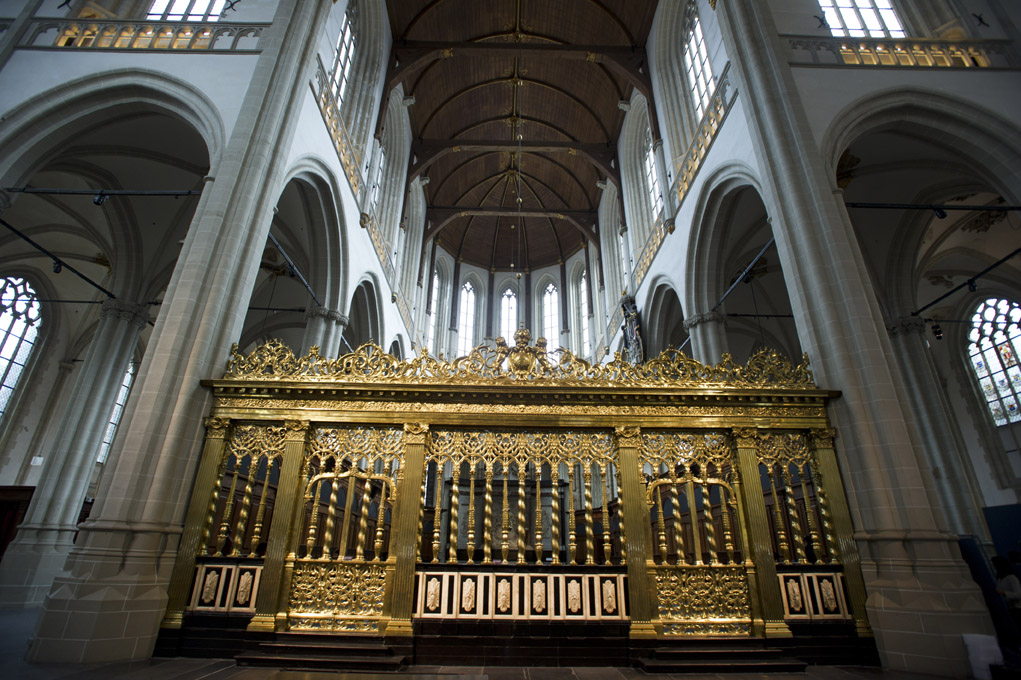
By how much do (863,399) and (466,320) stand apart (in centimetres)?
2170

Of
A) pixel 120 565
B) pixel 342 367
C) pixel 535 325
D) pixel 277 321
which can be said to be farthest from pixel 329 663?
pixel 535 325

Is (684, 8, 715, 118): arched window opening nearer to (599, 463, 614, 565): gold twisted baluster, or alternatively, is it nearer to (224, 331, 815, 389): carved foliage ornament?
→ (224, 331, 815, 389): carved foliage ornament

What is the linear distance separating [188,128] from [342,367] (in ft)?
22.1

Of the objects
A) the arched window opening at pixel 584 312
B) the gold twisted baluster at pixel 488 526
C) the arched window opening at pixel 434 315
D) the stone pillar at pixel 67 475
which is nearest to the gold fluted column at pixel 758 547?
the gold twisted baluster at pixel 488 526

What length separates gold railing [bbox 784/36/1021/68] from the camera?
8.16 m

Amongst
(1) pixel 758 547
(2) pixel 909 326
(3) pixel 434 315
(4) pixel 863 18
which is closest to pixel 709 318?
(2) pixel 909 326

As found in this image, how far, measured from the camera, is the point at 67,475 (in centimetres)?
979

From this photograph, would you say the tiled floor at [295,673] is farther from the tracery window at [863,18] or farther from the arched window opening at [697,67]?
the arched window opening at [697,67]

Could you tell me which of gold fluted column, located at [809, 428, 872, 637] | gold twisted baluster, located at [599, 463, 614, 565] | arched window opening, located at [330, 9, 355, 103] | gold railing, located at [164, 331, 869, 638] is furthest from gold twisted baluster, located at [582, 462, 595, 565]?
arched window opening, located at [330, 9, 355, 103]

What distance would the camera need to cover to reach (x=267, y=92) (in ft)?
24.1

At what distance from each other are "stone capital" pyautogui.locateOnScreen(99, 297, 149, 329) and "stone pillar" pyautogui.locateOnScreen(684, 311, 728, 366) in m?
12.4

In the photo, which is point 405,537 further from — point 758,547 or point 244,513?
point 758,547

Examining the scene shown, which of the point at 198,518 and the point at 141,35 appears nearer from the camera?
the point at 198,518

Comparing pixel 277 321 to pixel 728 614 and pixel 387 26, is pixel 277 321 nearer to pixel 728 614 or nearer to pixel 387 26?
pixel 387 26
